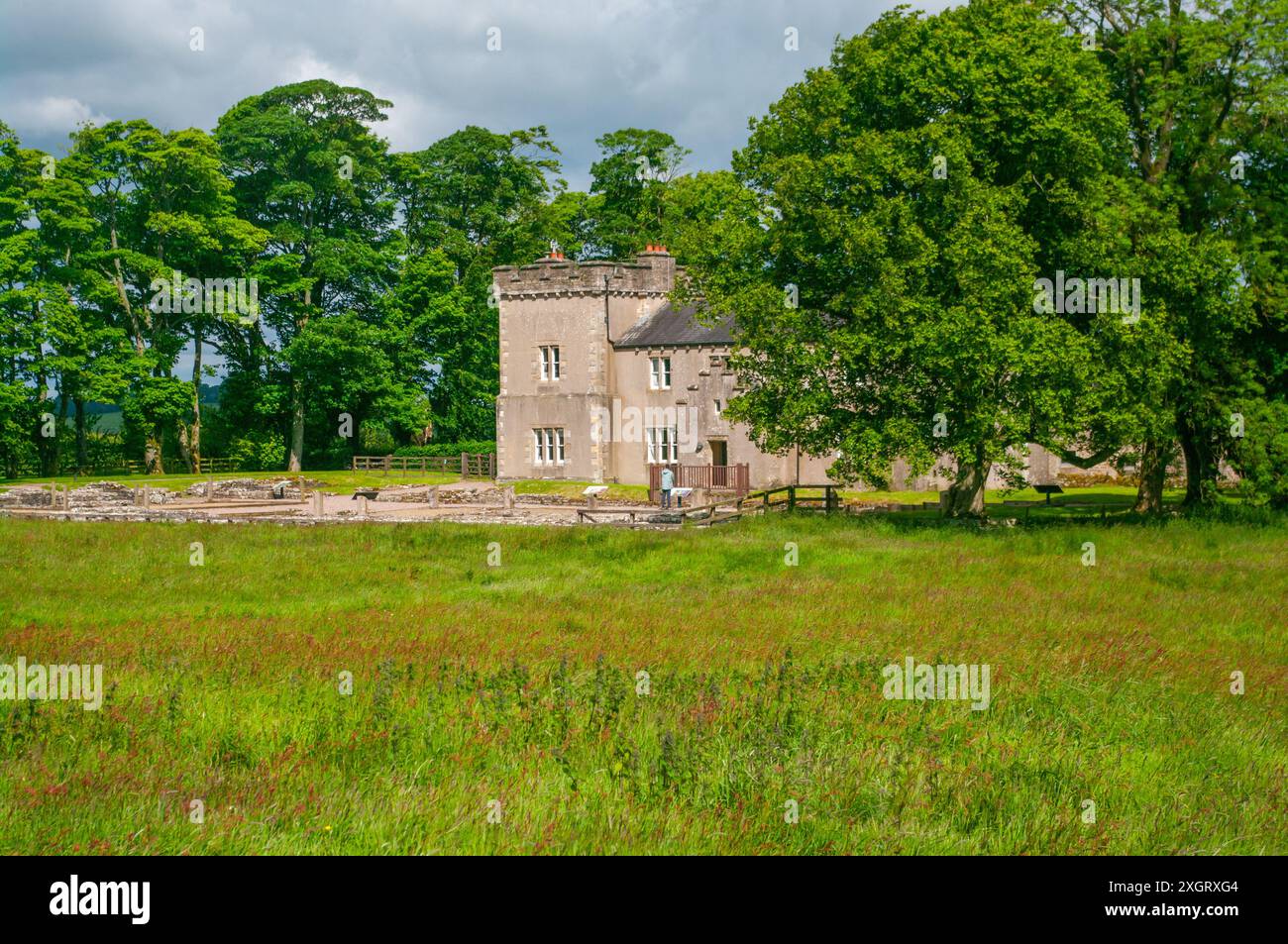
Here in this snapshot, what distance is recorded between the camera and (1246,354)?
30.5 metres

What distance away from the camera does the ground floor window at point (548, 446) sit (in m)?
58.0

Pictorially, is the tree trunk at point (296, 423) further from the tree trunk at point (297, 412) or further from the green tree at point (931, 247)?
the green tree at point (931, 247)

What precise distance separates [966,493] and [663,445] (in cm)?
2608

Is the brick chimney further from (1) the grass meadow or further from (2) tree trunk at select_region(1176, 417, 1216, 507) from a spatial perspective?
(1) the grass meadow

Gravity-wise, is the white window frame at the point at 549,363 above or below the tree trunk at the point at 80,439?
above

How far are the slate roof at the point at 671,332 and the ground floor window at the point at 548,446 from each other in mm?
5675

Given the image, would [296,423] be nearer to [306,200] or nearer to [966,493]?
[306,200]

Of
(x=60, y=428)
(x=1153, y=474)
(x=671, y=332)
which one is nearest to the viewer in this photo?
(x=1153, y=474)

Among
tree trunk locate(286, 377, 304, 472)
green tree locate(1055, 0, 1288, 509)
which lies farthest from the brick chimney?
green tree locate(1055, 0, 1288, 509)

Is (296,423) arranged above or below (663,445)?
above

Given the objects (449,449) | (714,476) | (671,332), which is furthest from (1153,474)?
(449,449)

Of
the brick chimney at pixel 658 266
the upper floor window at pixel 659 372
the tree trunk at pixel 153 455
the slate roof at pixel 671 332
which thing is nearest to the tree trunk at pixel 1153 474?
the slate roof at pixel 671 332

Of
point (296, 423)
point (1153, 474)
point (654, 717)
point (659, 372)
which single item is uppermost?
point (659, 372)

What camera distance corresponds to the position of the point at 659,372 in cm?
5684
